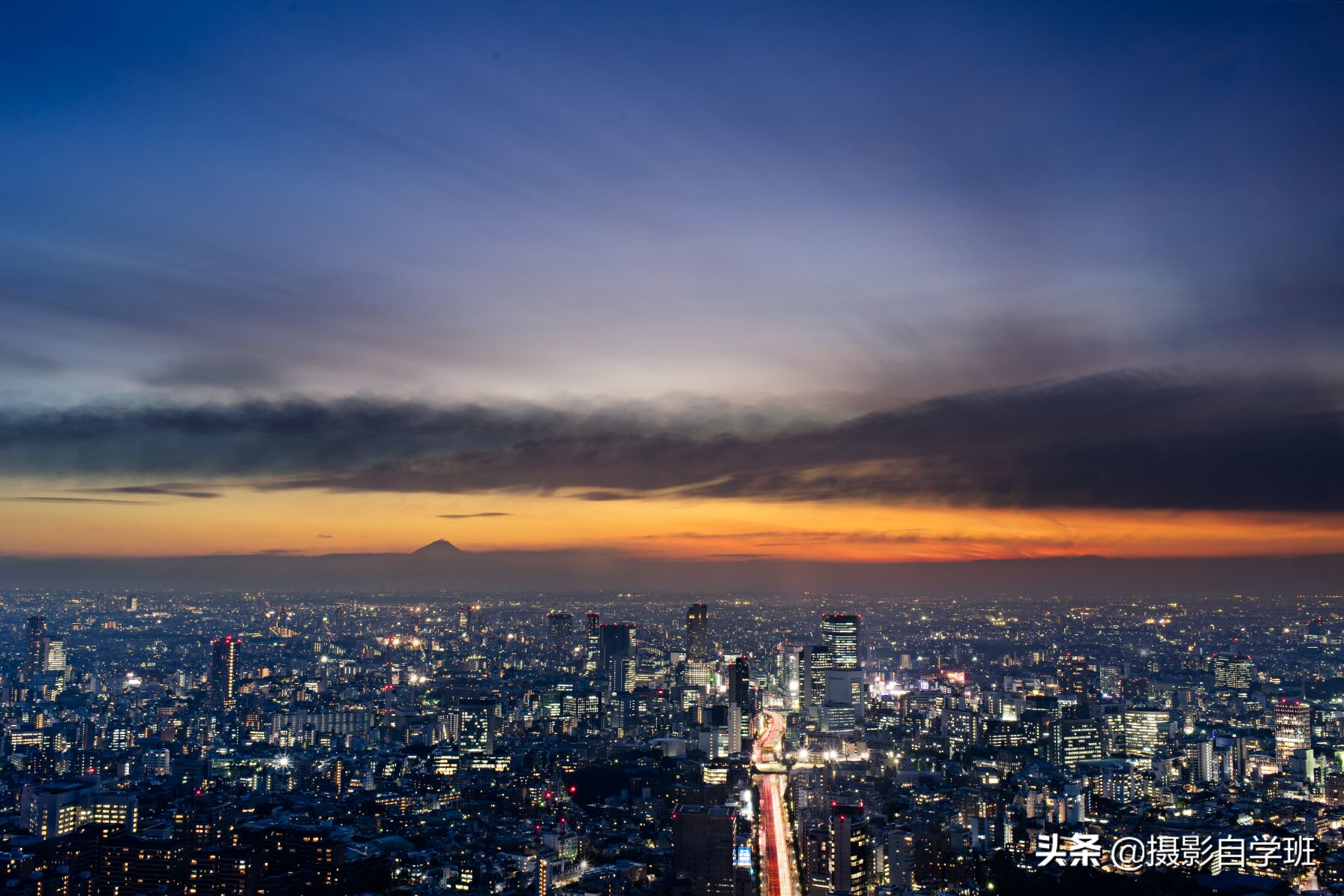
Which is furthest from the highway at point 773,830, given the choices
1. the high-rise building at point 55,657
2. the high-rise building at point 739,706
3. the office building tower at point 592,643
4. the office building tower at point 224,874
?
the high-rise building at point 55,657

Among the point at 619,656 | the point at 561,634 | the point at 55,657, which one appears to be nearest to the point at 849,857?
the point at 619,656

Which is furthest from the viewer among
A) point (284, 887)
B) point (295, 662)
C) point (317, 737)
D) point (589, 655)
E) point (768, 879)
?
point (589, 655)

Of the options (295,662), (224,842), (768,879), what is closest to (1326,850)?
(768,879)

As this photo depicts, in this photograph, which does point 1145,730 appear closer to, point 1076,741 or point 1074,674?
point 1076,741

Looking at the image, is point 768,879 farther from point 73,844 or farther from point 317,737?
point 317,737

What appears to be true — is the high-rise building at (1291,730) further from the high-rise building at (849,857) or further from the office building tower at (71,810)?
the office building tower at (71,810)
